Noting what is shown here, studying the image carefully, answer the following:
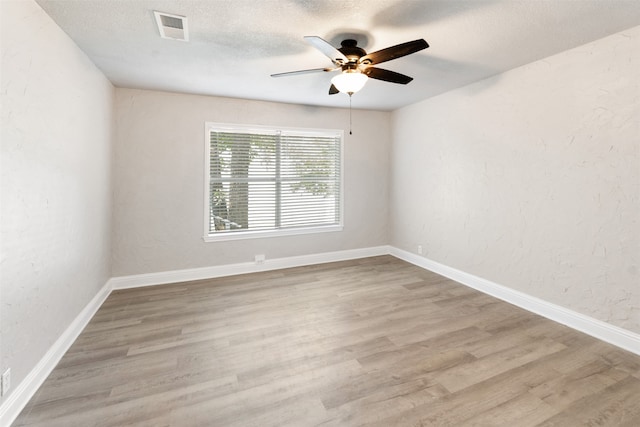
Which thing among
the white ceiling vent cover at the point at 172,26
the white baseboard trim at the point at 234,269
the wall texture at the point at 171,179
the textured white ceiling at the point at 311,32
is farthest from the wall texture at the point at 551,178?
the white ceiling vent cover at the point at 172,26

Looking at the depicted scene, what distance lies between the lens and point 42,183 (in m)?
1.93

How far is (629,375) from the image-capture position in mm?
2010

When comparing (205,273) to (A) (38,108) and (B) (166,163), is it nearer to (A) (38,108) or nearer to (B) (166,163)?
(B) (166,163)

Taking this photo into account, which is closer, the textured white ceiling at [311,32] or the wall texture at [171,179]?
the textured white ceiling at [311,32]

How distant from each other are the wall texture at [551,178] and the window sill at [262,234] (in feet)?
5.43

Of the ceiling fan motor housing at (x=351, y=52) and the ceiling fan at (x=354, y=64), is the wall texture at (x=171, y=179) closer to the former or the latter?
the ceiling fan at (x=354, y=64)

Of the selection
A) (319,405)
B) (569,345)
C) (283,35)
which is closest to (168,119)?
(283,35)

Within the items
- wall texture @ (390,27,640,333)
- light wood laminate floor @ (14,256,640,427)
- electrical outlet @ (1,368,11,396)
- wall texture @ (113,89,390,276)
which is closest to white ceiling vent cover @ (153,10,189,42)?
wall texture @ (113,89,390,276)

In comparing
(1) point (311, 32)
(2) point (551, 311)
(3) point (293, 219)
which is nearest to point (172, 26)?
(1) point (311, 32)

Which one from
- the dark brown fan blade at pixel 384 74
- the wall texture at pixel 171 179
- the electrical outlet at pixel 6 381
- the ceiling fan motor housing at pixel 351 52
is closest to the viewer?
the electrical outlet at pixel 6 381

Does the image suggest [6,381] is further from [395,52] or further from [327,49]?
[395,52]

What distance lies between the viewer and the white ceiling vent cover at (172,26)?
2.02 m

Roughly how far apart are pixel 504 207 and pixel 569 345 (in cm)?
143

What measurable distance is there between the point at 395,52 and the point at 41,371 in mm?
3190
